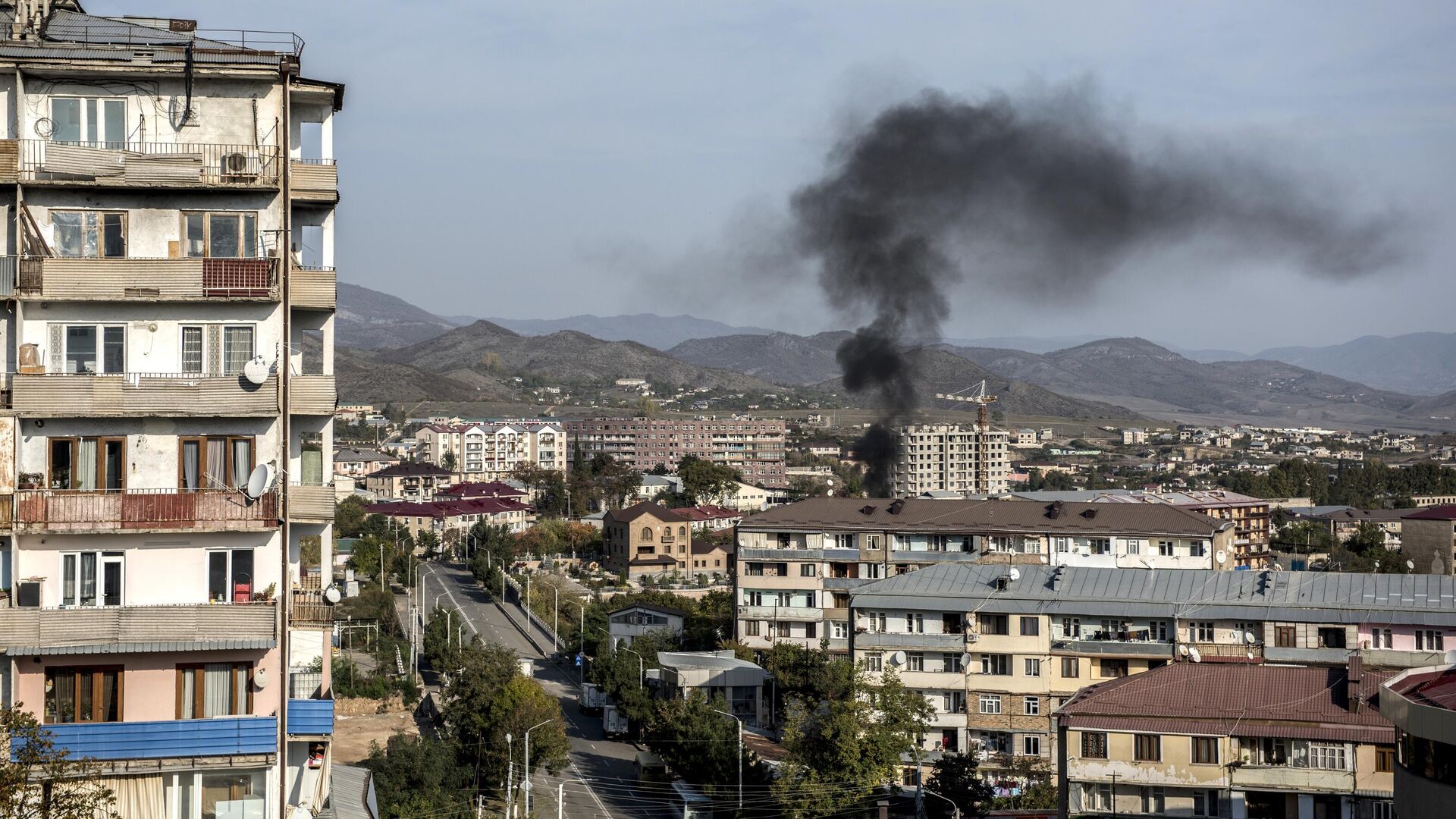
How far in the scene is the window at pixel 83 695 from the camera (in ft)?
46.2

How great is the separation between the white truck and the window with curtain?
36.6m

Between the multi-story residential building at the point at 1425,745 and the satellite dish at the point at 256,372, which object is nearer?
the satellite dish at the point at 256,372

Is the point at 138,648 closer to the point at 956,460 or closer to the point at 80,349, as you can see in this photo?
the point at 80,349

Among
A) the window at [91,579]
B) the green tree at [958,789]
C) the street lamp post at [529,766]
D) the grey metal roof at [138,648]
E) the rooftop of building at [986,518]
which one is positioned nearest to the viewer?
the grey metal roof at [138,648]

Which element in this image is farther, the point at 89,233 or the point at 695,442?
the point at 695,442

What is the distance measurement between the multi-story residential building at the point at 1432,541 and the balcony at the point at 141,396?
83.7 m

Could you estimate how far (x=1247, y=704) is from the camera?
90.1 feet

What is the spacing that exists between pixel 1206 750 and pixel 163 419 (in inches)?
722

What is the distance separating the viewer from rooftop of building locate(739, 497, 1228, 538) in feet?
178

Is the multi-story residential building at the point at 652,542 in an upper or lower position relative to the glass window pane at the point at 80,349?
lower

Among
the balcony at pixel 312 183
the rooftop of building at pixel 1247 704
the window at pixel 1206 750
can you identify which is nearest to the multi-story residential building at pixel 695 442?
the rooftop of building at pixel 1247 704

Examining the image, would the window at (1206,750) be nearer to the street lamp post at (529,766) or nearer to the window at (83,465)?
the street lamp post at (529,766)

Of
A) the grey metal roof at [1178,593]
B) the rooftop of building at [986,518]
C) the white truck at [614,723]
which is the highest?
the rooftop of building at [986,518]

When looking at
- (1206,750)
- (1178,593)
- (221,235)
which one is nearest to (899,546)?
(1178,593)
